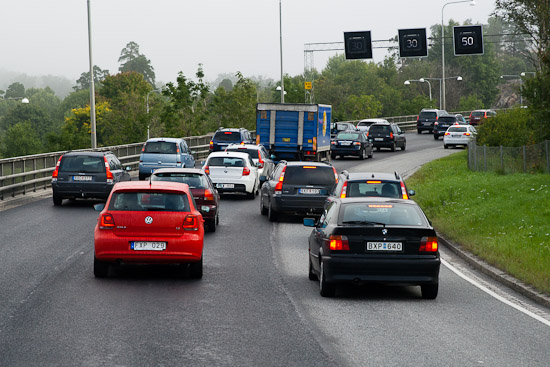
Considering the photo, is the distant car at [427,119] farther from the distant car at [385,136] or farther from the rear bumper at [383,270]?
the rear bumper at [383,270]

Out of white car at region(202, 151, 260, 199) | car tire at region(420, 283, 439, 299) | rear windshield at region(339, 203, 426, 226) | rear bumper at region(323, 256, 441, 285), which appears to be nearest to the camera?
rear bumper at region(323, 256, 441, 285)

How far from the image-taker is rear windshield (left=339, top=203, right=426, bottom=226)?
1258 centimetres

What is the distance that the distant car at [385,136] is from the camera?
60.7m

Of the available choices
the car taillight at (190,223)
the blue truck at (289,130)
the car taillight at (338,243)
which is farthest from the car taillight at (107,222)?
the blue truck at (289,130)

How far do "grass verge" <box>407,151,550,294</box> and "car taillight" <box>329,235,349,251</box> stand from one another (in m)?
2.90

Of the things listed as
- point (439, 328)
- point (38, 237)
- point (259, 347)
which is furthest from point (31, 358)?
point (38, 237)

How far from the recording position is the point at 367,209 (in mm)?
12828

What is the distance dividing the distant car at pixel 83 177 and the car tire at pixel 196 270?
42.1 ft

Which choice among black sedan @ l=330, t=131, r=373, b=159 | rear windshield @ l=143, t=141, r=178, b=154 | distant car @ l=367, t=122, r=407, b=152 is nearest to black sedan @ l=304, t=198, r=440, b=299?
rear windshield @ l=143, t=141, r=178, b=154

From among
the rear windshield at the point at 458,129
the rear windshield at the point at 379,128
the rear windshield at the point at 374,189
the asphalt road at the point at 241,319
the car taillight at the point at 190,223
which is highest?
the rear windshield at the point at 379,128

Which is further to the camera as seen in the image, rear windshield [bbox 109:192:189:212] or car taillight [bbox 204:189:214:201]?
car taillight [bbox 204:189:214:201]

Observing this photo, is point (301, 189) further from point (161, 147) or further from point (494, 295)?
point (161, 147)

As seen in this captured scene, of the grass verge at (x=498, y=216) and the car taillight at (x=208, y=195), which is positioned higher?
the car taillight at (x=208, y=195)

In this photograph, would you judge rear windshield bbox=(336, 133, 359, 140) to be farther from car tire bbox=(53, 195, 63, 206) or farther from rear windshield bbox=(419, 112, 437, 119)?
rear windshield bbox=(419, 112, 437, 119)
